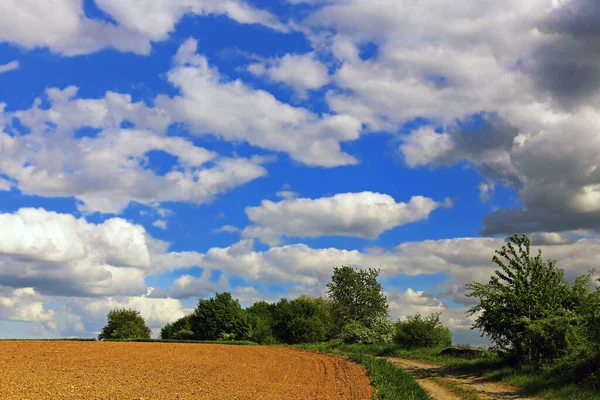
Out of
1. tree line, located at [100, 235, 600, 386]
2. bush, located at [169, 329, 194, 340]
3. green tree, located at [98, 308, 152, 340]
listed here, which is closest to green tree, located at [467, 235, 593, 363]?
tree line, located at [100, 235, 600, 386]

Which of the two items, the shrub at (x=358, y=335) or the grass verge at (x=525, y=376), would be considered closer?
the grass verge at (x=525, y=376)

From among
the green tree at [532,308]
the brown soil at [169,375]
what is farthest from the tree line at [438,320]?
the brown soil at [169,375]

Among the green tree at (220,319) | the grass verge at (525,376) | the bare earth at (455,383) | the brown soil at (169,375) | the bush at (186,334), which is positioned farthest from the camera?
the bush at (186,334)

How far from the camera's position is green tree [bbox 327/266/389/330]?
263 ft

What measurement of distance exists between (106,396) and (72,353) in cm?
2138

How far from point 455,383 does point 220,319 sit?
165ft

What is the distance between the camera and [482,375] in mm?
32250

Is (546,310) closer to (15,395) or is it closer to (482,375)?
(482,375)

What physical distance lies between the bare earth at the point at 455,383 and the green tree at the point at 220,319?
39778mm

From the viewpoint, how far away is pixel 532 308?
106 ft

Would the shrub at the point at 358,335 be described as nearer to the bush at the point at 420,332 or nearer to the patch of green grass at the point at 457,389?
the bush at the point at 420,332

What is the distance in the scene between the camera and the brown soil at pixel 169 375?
2281 cm

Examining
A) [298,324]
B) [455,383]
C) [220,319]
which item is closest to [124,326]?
[220,319]

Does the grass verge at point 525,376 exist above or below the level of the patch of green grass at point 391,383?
below
